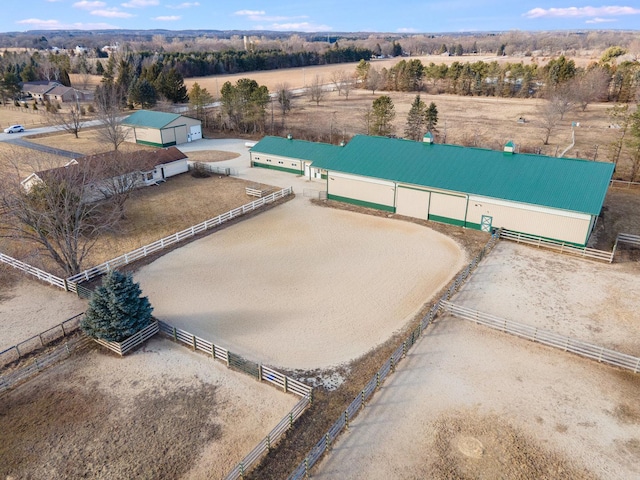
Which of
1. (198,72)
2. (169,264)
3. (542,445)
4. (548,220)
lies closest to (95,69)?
(198,72)

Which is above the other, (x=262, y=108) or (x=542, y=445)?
(x=262, y=108)

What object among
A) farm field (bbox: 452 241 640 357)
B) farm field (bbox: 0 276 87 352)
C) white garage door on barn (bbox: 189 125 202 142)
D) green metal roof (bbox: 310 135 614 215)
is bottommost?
farm field (bbox: 452 241 640 357)

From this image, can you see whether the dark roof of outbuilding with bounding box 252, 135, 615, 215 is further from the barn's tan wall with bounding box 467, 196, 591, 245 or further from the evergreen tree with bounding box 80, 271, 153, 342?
the evergreen tree with bounding box 80, 271, 153, 342

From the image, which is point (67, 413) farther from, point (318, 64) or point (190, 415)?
point (318, 64)

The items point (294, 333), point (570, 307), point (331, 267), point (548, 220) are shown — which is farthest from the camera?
point (548, 220)

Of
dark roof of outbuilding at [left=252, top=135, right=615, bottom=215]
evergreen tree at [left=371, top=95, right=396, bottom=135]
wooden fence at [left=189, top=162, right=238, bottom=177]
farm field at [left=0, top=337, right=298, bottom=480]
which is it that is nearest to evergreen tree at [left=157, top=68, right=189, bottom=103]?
wooden fence at [left=189, top=162, right=238, bottom=177]

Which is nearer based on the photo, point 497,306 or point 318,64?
point 497,306

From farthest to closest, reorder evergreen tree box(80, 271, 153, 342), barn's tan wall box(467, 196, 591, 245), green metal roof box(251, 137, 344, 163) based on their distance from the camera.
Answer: green metal roof box(251, 137, 344, 163), barn's tan wall box(467, 196, 591, 245), evergreen tree box(80, 271, 153, 342)
